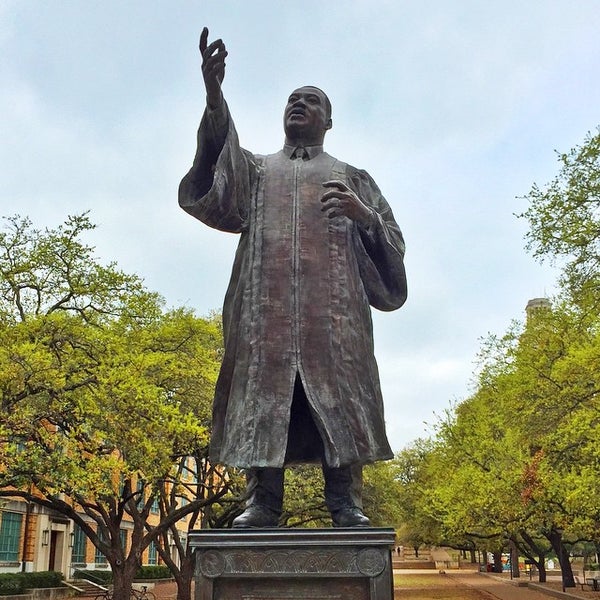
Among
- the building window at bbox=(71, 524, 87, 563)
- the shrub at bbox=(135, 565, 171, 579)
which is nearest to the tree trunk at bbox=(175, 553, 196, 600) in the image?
the building window at bbox=(71, 524, 87, 563)

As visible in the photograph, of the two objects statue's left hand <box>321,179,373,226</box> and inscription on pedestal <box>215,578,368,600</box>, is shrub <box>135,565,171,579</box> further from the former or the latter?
statue's left hand <box>321,179,373,226</box>

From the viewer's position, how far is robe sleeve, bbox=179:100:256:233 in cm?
406

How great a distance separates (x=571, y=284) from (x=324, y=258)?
15.4 metres

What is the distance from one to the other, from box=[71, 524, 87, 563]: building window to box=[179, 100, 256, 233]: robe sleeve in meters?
34.4

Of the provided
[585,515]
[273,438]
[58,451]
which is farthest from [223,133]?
[585,515]

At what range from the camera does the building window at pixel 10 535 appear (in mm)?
27625

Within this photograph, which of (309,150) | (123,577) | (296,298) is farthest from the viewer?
(123,577)

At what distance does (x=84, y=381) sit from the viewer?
1627 cm

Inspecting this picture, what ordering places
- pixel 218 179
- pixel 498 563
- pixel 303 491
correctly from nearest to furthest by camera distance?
pixel 218 179, pixel 303 491, pixel 498 563

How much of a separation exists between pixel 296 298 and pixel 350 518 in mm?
1156

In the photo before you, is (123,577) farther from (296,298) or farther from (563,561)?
(563,561)

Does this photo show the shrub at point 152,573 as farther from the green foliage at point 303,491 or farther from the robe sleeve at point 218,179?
the robe sleeve at point 218,179

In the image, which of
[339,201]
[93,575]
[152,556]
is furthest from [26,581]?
[339,201]

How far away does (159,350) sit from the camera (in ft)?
65.9
